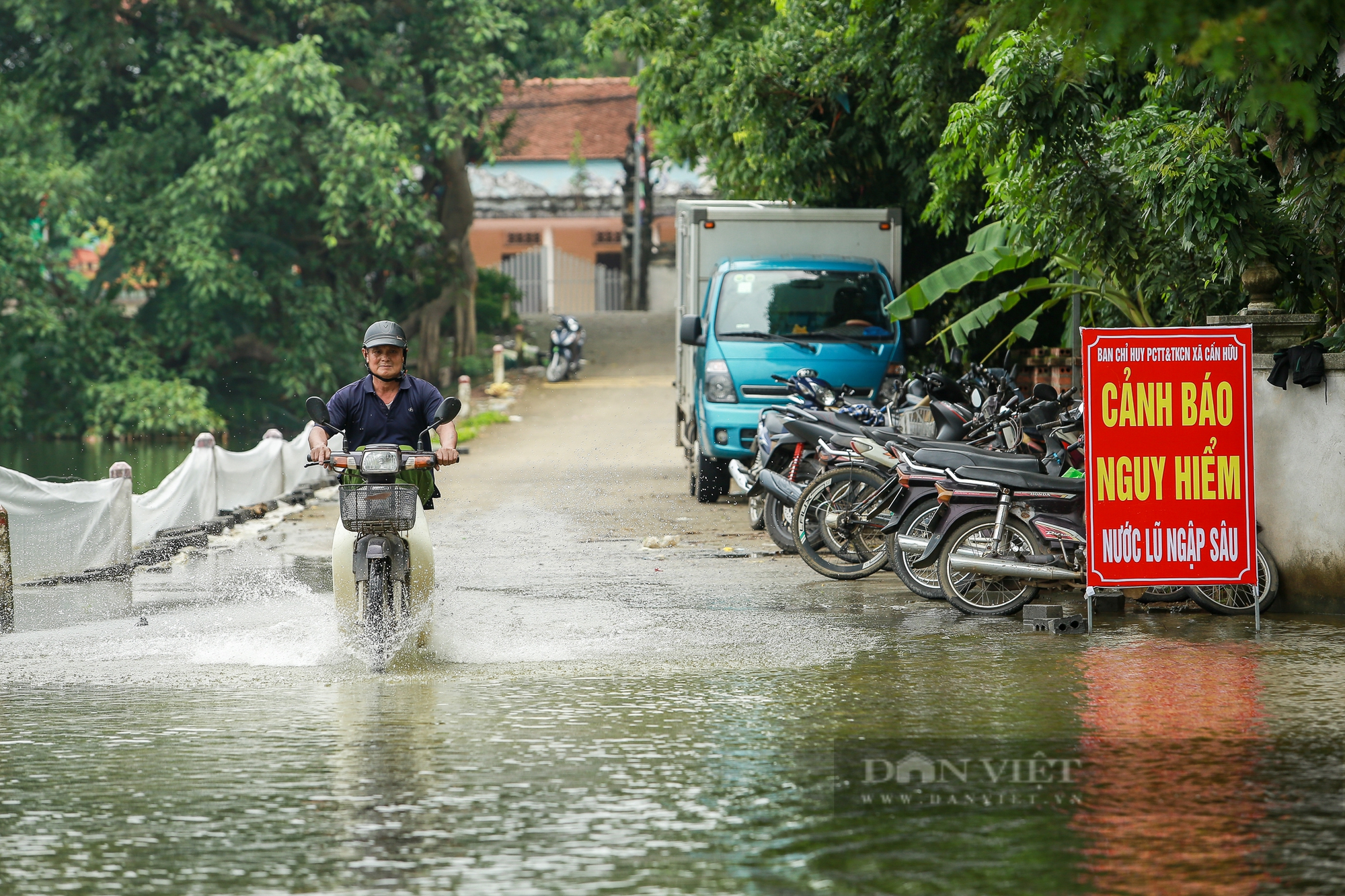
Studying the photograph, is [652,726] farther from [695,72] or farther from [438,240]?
[438,240]

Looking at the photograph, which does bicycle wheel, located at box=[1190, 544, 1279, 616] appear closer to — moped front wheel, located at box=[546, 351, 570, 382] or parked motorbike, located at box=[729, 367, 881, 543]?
parked motorbike, located at box=[729, 367, 881, 543]

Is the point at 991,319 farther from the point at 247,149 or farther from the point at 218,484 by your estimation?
the point at 247,149

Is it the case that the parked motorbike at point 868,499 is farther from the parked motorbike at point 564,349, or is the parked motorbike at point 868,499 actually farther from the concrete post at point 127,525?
the parked motorbike at point 564,349

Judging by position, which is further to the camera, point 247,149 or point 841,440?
point 247,149

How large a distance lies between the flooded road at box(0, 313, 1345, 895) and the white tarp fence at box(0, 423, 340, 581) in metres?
0.73

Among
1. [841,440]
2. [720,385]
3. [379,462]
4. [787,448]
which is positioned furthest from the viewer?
[720,385]

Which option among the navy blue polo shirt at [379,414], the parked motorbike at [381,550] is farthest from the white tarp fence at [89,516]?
the parked motorbike at [381,550]

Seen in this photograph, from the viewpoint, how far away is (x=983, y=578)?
10.7 m

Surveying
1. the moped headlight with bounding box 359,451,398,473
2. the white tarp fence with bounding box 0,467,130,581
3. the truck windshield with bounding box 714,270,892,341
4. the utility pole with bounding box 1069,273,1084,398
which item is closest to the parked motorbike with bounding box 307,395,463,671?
the moped headlight with bounding box 359,451,398,473

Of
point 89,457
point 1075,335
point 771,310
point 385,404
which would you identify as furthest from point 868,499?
point 89,457

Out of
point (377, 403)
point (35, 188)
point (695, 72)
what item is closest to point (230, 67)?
point (35, 188)

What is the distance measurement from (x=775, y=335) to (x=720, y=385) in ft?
2.63

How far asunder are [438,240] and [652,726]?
1343 inches

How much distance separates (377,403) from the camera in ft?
29.2
